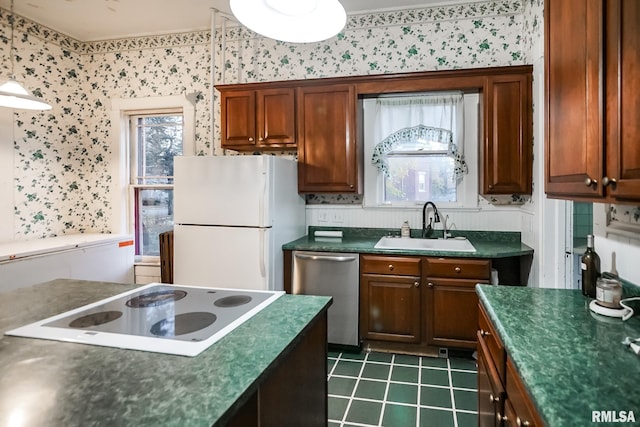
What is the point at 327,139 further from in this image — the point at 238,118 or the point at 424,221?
the point at 424,221

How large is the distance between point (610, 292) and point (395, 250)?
1.61 m

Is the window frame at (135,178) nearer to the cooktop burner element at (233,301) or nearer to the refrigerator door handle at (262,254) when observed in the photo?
the refrigerator door handle at (262,254)

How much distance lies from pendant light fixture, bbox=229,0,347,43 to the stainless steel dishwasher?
1862mm

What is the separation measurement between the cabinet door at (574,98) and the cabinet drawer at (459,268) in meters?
1.25

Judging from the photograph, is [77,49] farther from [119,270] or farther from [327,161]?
[327,161]

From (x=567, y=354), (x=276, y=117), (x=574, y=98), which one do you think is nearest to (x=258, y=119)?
(x=276, y=117)

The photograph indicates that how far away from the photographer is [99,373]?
0.91m

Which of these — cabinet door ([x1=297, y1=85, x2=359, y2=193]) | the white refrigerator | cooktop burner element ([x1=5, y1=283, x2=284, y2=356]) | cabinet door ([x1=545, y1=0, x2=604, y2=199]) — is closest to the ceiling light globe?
cabinet door ([x1=545, y1=0, x2=604, y2=199])

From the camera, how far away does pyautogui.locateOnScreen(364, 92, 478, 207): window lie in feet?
10.8

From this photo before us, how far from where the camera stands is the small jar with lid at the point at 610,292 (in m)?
1.32

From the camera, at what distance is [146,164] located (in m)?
4.14

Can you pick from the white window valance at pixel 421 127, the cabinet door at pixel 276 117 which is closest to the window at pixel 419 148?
the white window valance at pixel 421 127

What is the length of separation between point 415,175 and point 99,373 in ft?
9.88

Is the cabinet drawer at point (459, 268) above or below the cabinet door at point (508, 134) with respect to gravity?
below
